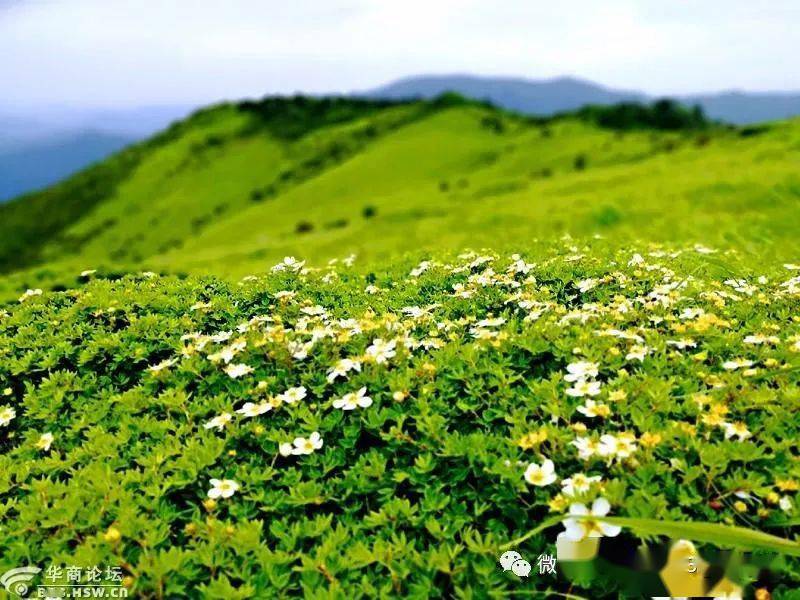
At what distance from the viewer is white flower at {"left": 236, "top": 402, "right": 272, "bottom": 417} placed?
13.8 feet

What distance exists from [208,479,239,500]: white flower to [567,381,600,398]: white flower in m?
2.03

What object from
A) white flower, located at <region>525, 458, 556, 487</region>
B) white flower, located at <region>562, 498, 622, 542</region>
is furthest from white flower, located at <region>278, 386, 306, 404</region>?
white flower, located at <region>562, 498, 622, 542</region>

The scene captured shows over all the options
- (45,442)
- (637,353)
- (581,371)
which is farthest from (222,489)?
(637,353)

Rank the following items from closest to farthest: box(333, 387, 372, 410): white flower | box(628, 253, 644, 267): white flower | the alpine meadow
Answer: the alpine meadow, box(333, 387, 372, 410): white flower, box(628, 253, 644, 267): white flower

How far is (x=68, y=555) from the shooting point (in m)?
3.30

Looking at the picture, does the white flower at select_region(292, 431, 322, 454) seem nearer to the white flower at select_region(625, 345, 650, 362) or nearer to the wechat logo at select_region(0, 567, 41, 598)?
the wechat logo at select_region(0, 567, 41, 598)

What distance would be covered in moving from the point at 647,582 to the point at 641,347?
71.3 inches

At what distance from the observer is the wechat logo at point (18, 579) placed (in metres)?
3.20

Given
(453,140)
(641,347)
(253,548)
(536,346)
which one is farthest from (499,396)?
(453,140)

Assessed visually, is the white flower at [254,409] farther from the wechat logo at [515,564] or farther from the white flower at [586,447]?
the white flower at [586,447]

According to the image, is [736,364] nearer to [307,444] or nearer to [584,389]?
[584,389]

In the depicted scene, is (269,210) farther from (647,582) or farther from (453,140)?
(647,582)

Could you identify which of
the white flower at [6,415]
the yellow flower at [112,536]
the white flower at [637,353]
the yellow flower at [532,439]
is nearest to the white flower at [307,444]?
the yellow flower at [112,536]

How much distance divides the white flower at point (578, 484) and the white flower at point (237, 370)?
7.68ft
